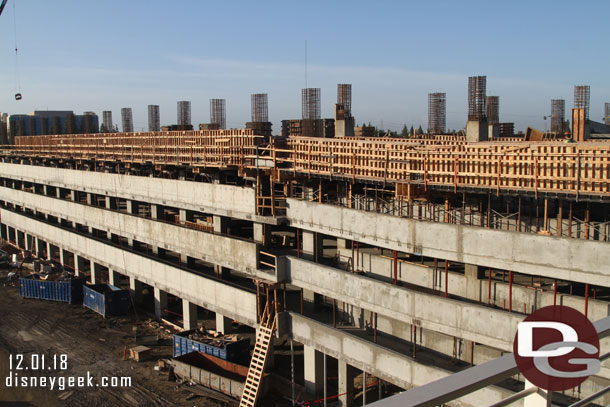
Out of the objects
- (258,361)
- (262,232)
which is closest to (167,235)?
(262,232)

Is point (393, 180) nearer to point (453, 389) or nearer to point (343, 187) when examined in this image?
point (343, 187)

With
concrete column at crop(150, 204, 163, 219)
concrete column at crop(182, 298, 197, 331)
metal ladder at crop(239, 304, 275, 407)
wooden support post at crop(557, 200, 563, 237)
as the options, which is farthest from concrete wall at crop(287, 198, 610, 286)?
concrete column at crop(150, 204, 163, 219)

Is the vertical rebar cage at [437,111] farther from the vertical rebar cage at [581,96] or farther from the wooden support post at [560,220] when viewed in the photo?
the wooden support post at [560,220]

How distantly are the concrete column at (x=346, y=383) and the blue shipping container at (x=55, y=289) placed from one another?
22048 millimetres

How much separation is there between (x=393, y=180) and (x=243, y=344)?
10.3m

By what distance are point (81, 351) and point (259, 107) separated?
54.8ft

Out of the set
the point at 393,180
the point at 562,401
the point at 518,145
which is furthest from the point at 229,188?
the point at 562,401

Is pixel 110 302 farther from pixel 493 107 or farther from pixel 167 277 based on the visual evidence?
pixel 493 107

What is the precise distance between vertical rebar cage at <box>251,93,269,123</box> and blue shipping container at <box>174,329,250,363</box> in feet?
47.1

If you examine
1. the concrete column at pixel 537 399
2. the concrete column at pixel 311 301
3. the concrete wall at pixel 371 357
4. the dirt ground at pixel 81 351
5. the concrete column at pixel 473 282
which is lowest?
the dirt ground at pixel 81 351

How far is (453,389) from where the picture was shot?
7.90 feet

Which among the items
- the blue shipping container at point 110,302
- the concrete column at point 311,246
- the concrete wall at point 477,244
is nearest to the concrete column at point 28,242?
the blue shipping container at point 110,302

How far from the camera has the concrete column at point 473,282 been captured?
59.5 ft

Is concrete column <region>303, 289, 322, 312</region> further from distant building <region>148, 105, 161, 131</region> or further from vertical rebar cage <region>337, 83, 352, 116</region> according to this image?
distant building <region>148, 105, 161, 131</region>
